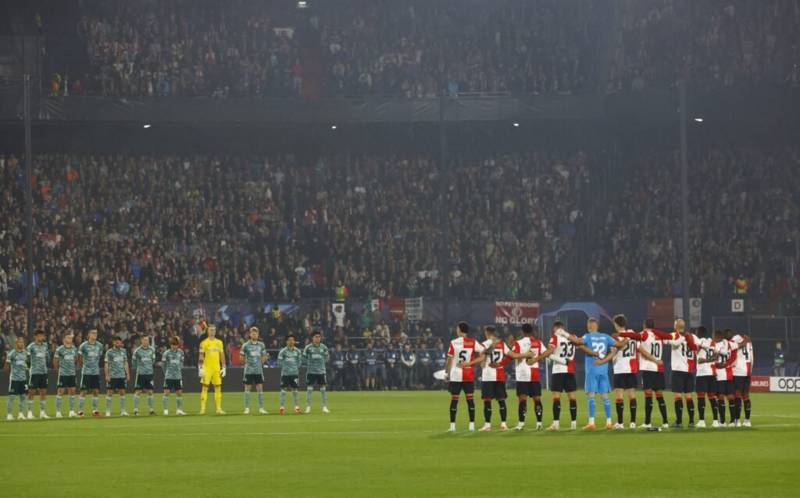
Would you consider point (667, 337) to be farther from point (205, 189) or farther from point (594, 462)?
point (205, 189)

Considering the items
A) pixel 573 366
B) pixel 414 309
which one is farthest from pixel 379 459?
pixel 414 309

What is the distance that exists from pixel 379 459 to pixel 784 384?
34943 mm

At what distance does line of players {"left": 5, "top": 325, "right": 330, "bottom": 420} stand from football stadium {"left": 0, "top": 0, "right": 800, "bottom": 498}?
258 inches

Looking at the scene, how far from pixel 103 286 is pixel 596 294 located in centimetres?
2124

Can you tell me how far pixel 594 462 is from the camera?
79.0ft

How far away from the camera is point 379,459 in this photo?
2516cm

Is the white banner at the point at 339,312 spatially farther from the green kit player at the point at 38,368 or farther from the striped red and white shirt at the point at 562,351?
the striped red and white shirt at the point at 562,351

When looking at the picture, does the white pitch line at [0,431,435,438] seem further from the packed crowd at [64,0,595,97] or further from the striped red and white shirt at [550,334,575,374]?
the packed crowd at [64,0,595,97]

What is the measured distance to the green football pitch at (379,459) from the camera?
20.5m

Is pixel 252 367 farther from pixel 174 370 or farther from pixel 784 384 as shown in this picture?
pixel 784 384

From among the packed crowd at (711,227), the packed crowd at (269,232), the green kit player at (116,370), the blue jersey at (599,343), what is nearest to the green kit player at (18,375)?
the green kit player at (116,370)

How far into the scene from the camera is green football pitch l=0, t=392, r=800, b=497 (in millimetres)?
20500

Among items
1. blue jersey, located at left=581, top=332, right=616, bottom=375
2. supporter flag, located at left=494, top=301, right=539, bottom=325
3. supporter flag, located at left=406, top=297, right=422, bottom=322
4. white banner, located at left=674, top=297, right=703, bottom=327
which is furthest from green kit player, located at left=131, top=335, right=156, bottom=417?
white banner, located at left=674, top=297, right=703, bottom=327

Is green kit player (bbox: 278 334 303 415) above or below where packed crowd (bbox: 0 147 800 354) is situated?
below
